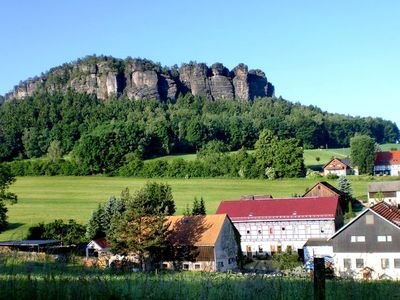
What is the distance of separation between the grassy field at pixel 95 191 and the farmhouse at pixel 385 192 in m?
2.27

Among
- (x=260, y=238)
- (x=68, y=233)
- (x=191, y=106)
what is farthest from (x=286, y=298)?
(x=191, y=106)

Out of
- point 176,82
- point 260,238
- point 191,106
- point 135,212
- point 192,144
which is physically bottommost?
point 260,238

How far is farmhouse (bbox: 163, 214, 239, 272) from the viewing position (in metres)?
38.7

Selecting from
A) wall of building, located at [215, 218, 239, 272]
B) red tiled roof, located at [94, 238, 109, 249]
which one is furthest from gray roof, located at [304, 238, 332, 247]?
red tiled roof, located at [94, 238, 109, 249]

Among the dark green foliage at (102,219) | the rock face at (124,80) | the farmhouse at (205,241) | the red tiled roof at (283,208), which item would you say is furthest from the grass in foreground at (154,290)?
the rock face at (124,80)

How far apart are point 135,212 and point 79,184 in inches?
1821

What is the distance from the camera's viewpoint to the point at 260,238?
52156mm

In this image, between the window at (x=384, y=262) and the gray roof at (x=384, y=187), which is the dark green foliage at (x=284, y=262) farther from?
the gray roof at (x=384, y=187)

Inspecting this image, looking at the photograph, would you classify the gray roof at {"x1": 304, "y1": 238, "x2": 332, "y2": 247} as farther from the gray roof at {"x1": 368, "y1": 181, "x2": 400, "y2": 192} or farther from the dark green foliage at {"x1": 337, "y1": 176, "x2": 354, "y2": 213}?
the gray roof at {"x1": 368, "y1": 181, "x2": 400, "y2": 192}

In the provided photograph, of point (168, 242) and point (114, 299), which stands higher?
point (114, 299)

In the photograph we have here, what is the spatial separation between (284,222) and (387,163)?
52.2 metres

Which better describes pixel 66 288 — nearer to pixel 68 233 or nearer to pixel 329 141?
pixel 68 233

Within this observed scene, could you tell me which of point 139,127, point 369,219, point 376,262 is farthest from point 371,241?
point 139,127

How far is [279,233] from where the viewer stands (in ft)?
168
